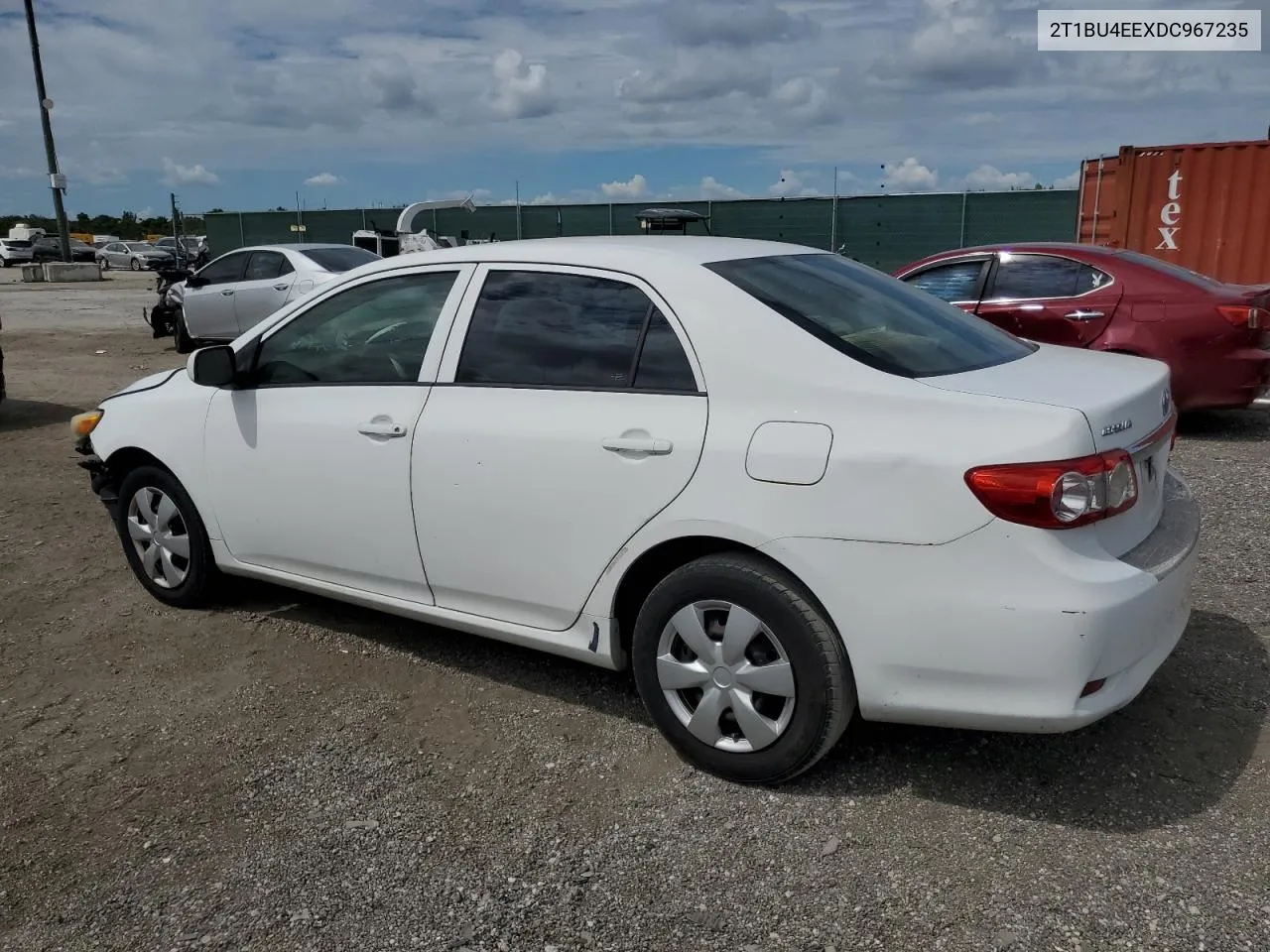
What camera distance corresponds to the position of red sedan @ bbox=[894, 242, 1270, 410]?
24.7ft

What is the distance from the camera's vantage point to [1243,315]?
749 centimetres

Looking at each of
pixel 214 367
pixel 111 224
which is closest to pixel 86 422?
pixel 214 367

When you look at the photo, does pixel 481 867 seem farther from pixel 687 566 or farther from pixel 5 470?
pixel 5 470

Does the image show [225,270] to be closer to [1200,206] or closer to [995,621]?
[1200,206]

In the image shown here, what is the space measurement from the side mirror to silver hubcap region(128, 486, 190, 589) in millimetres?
685

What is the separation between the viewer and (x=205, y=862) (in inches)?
116

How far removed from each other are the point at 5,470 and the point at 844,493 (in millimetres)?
7149

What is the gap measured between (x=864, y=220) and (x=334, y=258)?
45.1 feet

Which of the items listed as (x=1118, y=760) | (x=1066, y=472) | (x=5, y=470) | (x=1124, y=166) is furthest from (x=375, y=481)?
(x=1124, y=166)

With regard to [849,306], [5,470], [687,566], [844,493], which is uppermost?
[849,306]

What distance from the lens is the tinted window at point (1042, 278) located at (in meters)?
7.97

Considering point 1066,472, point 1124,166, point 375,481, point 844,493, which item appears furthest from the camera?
point 1124,166

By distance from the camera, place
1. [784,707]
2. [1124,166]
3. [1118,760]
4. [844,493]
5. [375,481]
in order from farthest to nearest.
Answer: [1124,166]
[375,481]
[1118,760]
[784,707]
[844,493]

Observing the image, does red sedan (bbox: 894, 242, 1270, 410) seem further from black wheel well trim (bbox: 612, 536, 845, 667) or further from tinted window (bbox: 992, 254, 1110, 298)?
black wheel well trim (bbox: 612, 536, 845, 667)
